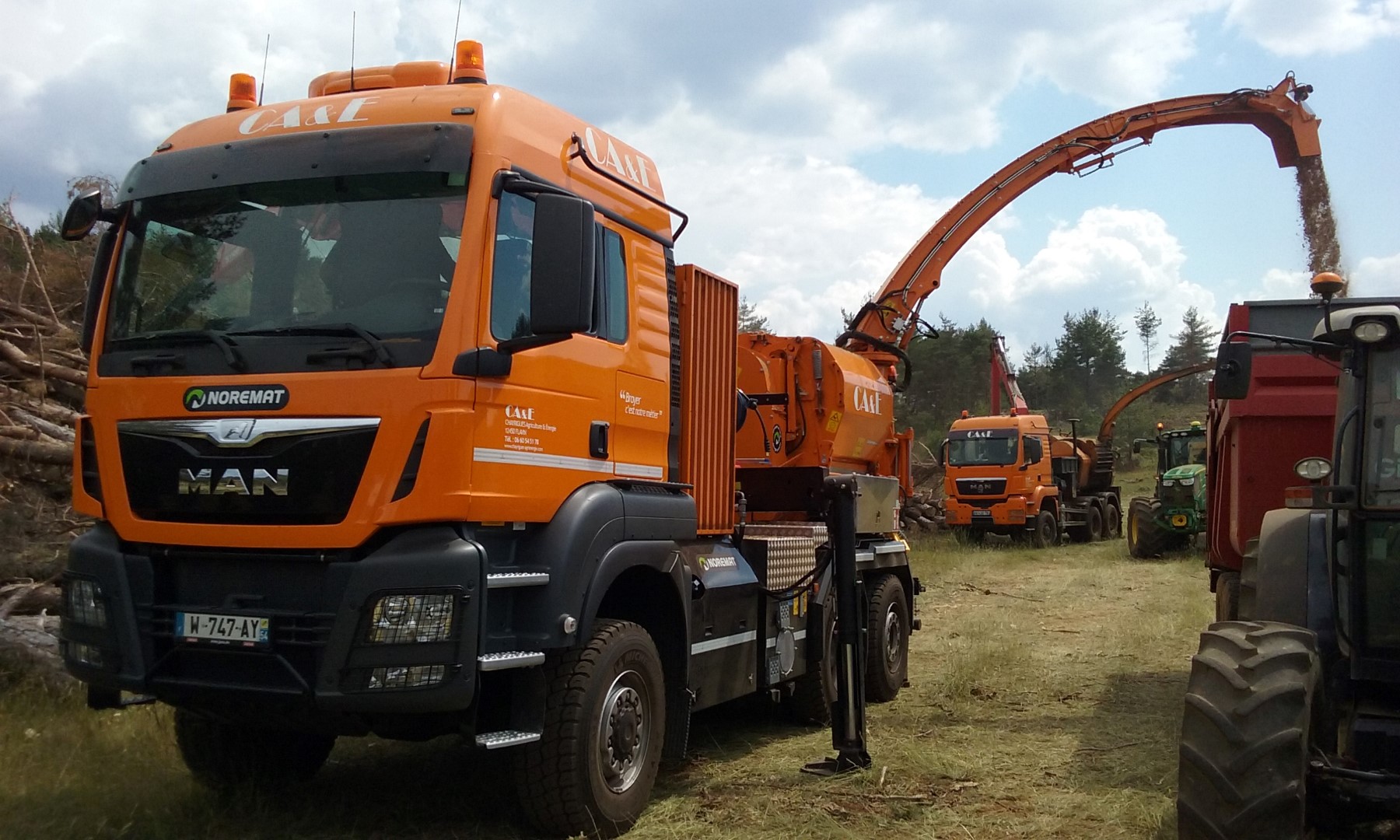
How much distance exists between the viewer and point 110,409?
15.8 feet

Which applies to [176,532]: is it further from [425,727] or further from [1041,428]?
[1041,428]

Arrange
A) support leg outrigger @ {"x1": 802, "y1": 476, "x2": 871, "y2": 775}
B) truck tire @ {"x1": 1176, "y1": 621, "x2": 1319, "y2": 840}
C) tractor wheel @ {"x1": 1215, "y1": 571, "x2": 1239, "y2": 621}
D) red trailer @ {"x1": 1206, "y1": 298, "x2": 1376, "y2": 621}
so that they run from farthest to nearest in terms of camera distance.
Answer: tractor wheel @ {"x1": 1215, "y1": 571, "x2": 1239, "y2": 621}
red trailer @ {"x1": 1206, "y1": 298, "x2": 1376, "y2": 621}
support leg outrigger @ {"x1": 802, "y1": 476, "x2": 871, "y2": 775}
truck tire @ {"x1": 1176, "y1": 621, "x2": 1319, "y2": 840}

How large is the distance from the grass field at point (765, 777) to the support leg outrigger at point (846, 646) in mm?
195

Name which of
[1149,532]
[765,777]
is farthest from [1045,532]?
[765,777]

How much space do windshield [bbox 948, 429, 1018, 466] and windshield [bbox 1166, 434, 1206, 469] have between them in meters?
3.15

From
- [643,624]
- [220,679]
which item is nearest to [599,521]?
[643,624]

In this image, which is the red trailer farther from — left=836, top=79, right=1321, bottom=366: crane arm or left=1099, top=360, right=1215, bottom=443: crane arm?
left=1099, top=360, right=1215, bottom=443: crane arm

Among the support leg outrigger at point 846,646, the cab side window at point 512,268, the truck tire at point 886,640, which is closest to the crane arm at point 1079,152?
the truck tire at point 886,640

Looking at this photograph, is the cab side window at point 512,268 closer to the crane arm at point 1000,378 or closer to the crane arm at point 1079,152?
the crane arm at point 1079,152

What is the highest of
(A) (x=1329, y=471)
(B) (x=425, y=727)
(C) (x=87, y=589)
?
(A) (x=1329, y=471)

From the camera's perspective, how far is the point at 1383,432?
15.2ft

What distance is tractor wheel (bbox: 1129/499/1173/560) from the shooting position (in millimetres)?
20516

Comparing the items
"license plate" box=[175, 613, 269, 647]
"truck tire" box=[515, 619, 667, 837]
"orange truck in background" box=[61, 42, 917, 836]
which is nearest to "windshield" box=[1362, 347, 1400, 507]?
"orange truck in background" box=[61, 42, 917, 836]

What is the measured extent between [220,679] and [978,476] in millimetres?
20285
